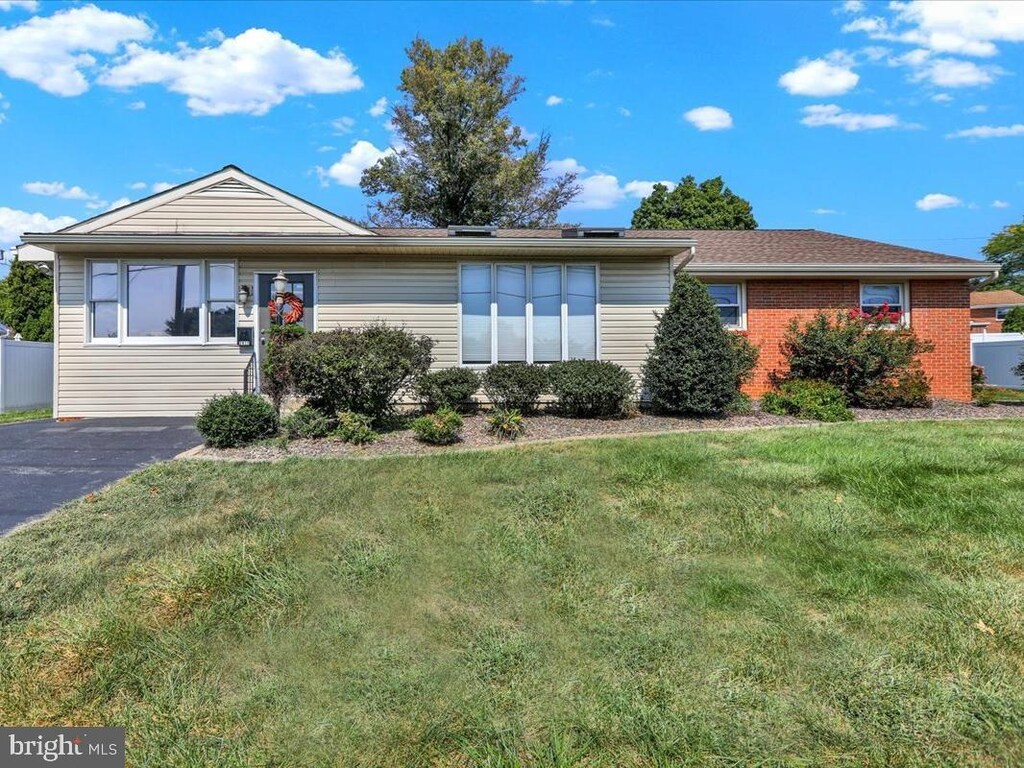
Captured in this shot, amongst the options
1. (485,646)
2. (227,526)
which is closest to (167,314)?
(227,526)

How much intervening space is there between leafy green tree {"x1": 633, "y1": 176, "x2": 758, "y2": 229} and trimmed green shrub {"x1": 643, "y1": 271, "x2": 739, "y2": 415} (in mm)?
20525

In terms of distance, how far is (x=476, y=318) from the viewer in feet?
33.9

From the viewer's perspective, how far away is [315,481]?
5547mm

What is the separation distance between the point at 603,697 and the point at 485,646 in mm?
663

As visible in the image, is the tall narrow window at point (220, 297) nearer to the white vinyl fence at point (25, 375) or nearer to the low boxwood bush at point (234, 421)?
the low boxwood bush at point (234, 421)

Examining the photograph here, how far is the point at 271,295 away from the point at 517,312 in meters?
4.12

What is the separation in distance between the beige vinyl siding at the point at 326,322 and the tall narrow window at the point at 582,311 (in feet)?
0.52

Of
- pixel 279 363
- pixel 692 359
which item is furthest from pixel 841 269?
pixel 279 363

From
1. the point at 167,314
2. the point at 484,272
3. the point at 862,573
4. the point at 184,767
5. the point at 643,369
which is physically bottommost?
the point at 184,767

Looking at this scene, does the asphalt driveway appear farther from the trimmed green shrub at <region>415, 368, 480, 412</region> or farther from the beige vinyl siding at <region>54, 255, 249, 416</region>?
the trimmed green shrub at <region>415, 368, 480, 412</region>

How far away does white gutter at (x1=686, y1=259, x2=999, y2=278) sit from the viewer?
11562mm

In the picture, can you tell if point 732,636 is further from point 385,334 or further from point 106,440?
point 106,440

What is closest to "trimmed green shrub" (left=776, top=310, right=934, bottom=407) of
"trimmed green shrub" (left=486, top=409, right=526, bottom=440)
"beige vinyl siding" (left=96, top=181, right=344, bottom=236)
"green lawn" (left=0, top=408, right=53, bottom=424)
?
"trimmed green shrub" (left=486, top=409, right=526, bottom=440)

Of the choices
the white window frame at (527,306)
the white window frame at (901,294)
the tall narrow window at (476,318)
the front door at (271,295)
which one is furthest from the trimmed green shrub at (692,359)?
the front door at (271,295)
